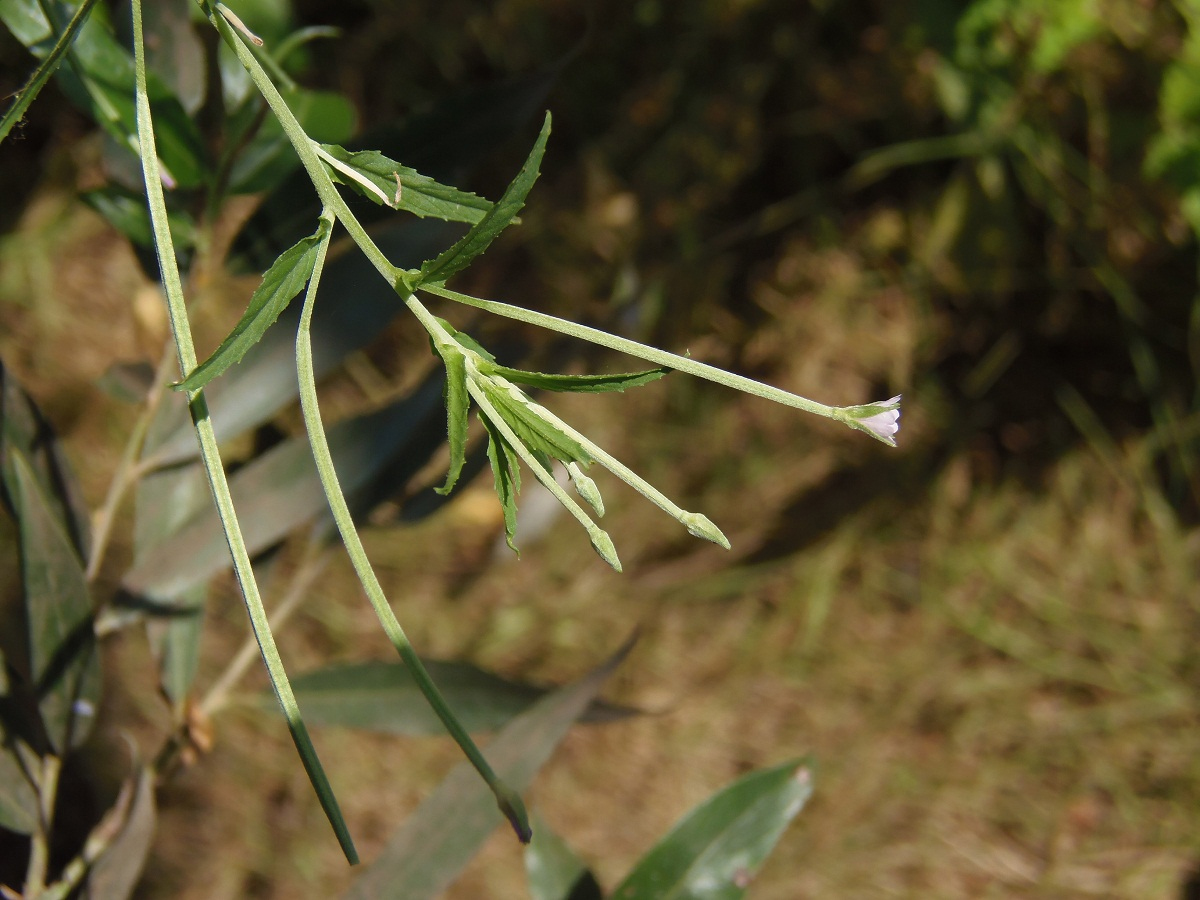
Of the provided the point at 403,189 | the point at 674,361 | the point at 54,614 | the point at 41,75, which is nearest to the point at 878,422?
the point at 674,361

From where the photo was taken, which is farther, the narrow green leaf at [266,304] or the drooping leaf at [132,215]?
the drooping leaf at [132,215]

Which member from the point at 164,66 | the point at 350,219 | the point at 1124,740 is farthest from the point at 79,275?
the point at 1124,740

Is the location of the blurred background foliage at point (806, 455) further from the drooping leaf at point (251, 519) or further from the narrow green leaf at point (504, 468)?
the narrow green leaf at point (504, 468)

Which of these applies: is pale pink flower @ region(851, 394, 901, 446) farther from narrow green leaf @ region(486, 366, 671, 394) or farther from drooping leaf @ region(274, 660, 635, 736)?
drooping leaf @ region(274, 660, 635, 736)

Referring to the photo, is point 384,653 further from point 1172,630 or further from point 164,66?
point 1172,630

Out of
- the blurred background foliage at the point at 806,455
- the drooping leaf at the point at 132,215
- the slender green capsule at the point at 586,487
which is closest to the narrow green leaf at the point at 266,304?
the slender green capsule at the point at 586,487

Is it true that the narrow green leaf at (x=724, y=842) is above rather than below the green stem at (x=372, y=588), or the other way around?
below

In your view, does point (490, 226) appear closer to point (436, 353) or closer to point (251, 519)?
point (436, 353)
